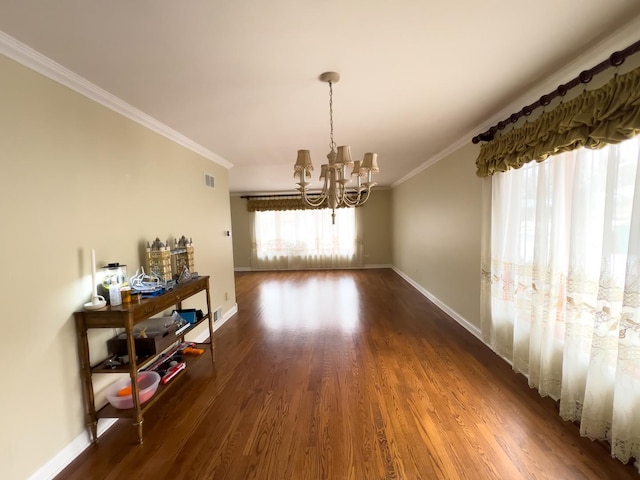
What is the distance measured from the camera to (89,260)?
1814 millimetres

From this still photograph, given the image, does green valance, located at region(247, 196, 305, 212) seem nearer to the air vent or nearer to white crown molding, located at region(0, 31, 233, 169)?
the air vent

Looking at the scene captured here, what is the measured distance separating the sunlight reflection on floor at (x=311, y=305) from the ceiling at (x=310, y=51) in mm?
2527

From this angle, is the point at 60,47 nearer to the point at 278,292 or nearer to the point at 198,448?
the point at 198,448

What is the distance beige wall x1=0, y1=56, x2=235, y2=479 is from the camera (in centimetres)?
137

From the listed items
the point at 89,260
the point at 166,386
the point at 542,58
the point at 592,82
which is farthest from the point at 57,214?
the point at 592,82

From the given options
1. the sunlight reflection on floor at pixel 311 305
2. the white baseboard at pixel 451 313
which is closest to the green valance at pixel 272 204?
the sunlight reflection on floor at pixel 311 305

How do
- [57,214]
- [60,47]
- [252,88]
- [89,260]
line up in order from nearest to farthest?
[60,47]
[57,214]
[89,260]
[252,88]

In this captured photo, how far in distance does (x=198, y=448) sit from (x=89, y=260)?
1.42m

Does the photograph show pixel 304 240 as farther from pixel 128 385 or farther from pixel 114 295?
pixel 114 295

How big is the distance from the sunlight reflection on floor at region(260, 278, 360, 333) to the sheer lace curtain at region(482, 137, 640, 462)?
6.40ft

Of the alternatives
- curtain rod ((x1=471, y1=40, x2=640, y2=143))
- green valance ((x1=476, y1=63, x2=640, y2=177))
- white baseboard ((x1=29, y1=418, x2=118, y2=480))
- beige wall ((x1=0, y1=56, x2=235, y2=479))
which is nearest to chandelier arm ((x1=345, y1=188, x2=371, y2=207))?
green valance ((x1=476, y1=63, x2=640, y2=177))

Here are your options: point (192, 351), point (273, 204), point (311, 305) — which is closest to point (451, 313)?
point (311, 305)

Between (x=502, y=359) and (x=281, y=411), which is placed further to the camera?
(x=502, y=359)

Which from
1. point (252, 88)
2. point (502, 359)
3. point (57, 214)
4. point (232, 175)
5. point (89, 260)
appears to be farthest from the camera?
point (232, 175)
